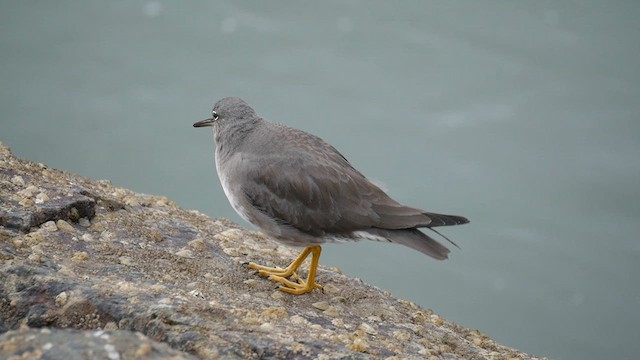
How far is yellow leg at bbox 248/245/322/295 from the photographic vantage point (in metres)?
5.12

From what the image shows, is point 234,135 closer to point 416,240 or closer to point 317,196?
point 317,196

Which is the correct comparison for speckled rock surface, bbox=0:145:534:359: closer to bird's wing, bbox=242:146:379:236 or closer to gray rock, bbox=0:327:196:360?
gray rock, bbox=0:327:196:360

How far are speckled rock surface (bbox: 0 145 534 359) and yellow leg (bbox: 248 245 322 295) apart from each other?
2.9 inches

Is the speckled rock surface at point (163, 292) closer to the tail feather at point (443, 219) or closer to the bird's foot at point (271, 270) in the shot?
the bird's foot at point (271, 270)

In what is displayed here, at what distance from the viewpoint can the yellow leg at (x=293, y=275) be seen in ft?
16.8

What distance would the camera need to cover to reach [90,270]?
4.16 metres

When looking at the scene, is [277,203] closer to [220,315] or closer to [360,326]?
[360,326]

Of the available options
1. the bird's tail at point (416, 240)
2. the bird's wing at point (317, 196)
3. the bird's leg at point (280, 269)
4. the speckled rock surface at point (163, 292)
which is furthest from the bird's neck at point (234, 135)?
the bird's tail at point (416, 240)

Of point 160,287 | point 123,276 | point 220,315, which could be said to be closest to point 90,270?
point 123,276

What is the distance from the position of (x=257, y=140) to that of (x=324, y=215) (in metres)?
0.97

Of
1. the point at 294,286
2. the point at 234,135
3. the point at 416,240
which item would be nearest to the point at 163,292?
the point at 294,286

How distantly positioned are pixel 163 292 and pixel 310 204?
1.70 meters

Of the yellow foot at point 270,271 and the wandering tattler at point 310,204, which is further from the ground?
the wandering tattler at point 310,204

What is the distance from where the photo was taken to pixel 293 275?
554cm
